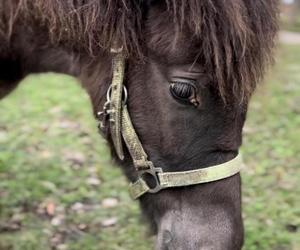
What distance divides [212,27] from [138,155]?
51cm

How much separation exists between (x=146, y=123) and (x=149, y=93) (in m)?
0.10

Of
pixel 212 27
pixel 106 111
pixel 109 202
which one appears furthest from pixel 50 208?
pixel 212 27

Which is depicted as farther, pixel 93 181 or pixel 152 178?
pixel 93 181

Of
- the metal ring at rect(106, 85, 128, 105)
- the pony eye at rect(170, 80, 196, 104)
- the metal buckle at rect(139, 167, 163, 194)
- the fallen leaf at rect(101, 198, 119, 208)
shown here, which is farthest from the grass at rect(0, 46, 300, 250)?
the metal ring at rect(106, 85, 128, 105)

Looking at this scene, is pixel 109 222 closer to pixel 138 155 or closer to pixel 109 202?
pixel 109 202

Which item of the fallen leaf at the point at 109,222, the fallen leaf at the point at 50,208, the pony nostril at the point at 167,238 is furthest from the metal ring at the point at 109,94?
the fallen leaf at the point at 50,208

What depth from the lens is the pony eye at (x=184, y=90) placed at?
189cm

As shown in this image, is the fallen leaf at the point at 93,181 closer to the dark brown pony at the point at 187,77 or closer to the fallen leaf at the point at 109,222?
the fallen leaf at the point at 109,222

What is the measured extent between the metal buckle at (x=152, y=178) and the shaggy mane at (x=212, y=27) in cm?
36

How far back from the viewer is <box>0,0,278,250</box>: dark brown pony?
186cm

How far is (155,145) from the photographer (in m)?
1.99

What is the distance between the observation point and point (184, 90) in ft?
6.22

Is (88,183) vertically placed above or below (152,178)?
below

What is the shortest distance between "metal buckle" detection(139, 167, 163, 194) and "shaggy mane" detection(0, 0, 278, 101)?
0.36 m
